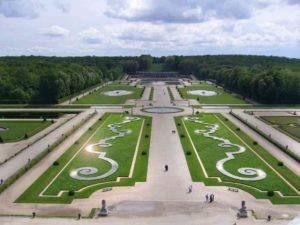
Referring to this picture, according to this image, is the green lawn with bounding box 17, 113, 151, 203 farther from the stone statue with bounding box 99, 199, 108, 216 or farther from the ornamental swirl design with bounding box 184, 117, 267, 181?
the ornamental swirl design with bounding box 184, 117, 267, 181

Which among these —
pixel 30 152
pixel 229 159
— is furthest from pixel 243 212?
pixel 30 152

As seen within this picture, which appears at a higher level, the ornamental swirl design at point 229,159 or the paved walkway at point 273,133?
the paved walkway at point 273,133

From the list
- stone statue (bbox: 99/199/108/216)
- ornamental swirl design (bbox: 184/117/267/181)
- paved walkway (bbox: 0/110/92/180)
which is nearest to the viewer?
stone statue (bbox: 99/199/108/216)

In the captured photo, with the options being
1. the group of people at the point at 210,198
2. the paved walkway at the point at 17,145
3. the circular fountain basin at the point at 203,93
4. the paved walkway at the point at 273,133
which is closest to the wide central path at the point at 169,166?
the group of people at the point at 210,198

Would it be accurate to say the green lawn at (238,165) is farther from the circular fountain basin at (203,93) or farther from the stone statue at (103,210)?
the circular fountain basin at (203,93)

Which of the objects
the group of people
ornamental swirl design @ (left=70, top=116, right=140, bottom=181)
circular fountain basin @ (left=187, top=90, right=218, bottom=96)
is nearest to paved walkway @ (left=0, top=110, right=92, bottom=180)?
ornamental swirl design @ (left=70, top=116, right=140, bottom=181)

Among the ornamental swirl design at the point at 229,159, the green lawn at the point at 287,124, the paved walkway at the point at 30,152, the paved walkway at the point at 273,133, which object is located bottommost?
the paved walkway at the point at 30,152

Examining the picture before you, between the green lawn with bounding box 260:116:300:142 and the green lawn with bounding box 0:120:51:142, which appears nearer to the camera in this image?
the green lawn with bounding box 0:120:51:142
